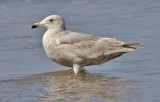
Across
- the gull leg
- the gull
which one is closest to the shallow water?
the gull leg

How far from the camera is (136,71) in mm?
7555

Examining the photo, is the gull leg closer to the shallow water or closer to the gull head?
the shallow water

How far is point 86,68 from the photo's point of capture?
8.27 m

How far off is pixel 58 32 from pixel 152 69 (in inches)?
72.3

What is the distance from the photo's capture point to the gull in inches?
301

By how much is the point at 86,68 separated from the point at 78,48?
662 millimetres

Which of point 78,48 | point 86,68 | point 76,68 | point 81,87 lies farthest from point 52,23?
point 81,87

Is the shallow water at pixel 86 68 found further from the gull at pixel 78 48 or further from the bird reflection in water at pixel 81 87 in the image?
the gull at pixel 78 48

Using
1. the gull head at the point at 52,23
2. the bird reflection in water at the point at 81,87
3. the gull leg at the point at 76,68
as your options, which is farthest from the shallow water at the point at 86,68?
the gull head at the point at 52,23

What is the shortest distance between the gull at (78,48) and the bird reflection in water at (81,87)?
10.3 inches

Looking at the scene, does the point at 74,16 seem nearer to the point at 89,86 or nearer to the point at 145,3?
the point at 145,3

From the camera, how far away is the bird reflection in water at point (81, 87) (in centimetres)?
600

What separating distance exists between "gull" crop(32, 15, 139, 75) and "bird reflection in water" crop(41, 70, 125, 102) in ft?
0.86

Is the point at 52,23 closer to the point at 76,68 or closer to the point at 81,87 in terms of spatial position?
the point at 76,68
